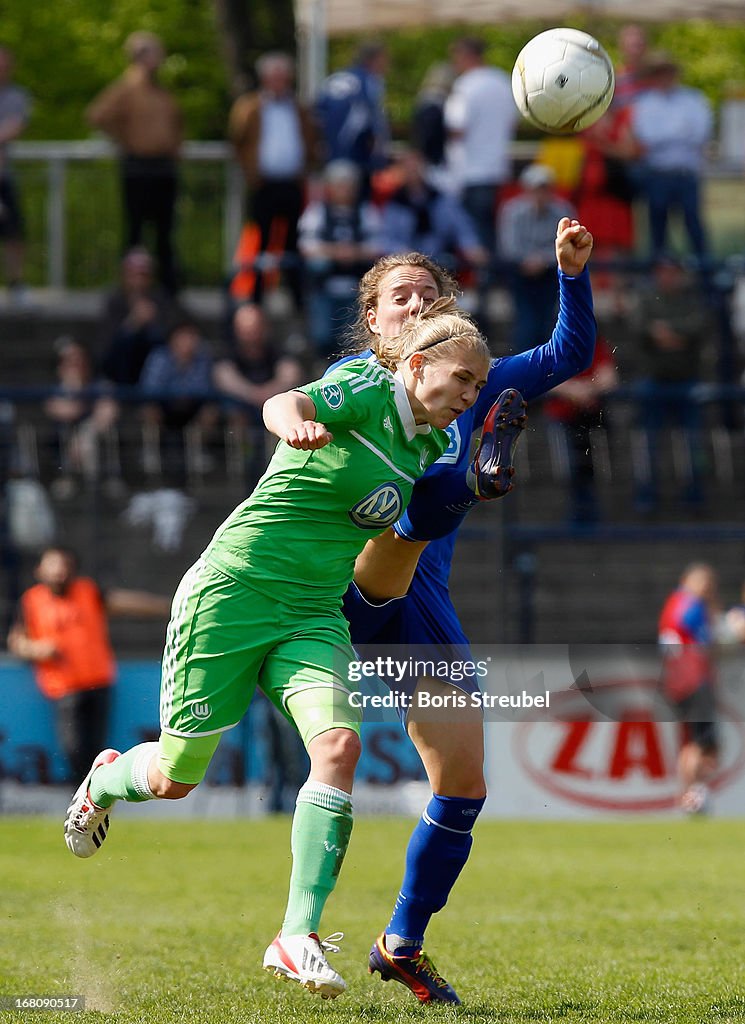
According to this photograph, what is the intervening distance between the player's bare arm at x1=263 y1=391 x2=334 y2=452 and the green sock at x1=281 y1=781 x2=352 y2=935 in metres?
0.96

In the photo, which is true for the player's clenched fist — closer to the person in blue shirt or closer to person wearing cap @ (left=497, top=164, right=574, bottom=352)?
the person in blue shirt

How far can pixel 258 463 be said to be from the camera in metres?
11.7


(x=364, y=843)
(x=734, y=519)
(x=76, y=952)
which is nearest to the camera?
(x=76, y=952)

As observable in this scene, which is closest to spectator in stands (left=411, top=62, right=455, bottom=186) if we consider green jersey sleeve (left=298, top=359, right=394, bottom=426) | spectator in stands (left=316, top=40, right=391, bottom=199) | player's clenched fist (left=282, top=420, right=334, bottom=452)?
spectator in stands (left=316, top=40, right=391, bottom=199)

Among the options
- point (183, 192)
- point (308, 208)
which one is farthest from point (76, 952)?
point (183, 192)

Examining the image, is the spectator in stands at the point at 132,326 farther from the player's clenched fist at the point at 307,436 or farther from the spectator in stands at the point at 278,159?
the player's clenched fist at the point at 307,436

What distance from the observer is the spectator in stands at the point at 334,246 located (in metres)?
13.3

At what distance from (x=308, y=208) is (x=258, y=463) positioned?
3.44 m

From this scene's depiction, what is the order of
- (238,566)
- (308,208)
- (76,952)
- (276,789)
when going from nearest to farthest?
1. (238,566)
2. (76,952)
3. (276,789)
4. (308,208)

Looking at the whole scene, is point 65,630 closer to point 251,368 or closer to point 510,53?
point 251,368

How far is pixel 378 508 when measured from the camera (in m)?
4.76

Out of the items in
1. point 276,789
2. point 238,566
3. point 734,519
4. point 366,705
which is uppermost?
point 238,566

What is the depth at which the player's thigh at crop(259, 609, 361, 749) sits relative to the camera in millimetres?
4582

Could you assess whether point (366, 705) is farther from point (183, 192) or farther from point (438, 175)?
point (183, 192)
